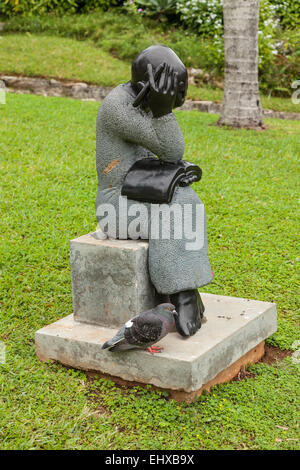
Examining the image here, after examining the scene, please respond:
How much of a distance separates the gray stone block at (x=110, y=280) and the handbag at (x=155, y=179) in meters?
0.29

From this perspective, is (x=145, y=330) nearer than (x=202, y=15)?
Yes

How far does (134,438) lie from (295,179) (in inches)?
178

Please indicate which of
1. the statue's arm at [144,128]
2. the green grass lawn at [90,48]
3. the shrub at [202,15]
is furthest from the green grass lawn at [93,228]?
the shrub at [202,15]

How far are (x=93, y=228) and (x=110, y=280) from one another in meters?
1.99

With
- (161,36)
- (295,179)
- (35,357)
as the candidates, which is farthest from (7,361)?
(161,36)

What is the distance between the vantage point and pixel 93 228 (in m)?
5.61

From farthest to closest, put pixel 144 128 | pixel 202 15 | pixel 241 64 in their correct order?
pixel 202 15 → pixel 241 64 → pixel 144 128

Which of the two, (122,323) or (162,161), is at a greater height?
(162,161)

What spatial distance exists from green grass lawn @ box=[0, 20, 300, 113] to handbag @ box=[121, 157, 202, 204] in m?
7.79

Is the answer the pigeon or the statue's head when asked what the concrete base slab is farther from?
the statue's head

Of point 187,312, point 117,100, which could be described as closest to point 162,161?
point 117,100

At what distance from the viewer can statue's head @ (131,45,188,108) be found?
3.42m

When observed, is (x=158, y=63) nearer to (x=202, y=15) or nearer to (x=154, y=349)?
→ (x=154, y=349)

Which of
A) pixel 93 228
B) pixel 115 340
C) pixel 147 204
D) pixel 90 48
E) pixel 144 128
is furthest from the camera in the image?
pixel 90 48
